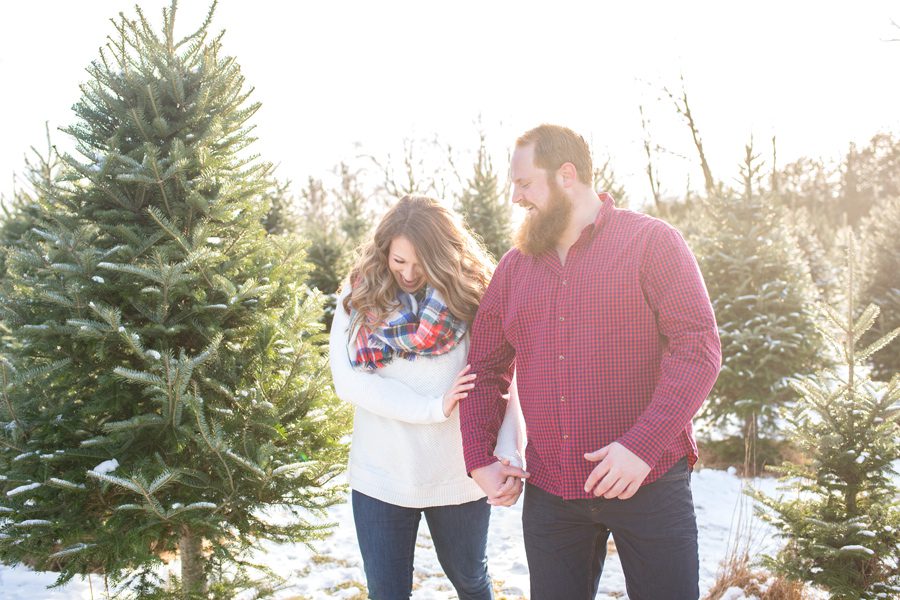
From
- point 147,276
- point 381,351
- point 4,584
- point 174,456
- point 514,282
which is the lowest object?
point 4,584

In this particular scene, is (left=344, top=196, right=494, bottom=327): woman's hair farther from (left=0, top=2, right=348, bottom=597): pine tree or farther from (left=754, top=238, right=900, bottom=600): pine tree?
(left=754, top=238, right=900, bottom=600): pine tree

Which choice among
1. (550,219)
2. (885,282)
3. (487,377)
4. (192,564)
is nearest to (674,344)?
(550,219)

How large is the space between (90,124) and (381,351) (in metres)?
2.13

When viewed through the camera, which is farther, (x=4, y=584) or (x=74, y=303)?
(x=4, y=584)

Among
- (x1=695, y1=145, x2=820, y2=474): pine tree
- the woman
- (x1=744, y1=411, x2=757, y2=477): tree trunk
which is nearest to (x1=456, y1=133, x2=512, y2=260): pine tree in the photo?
(x1=695, y1=145, x2=820, y2=474): pine tree

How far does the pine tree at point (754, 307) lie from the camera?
Answer: 6.91m

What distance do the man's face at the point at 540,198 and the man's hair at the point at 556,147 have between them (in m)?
0.02

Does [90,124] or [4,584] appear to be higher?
[90,124]

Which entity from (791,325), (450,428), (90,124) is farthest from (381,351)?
(791,325)

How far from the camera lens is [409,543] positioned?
2.48 meters

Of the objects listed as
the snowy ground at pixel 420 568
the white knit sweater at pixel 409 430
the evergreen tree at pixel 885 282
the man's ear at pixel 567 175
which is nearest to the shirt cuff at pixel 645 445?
the white knit sweater at pixel 409 430

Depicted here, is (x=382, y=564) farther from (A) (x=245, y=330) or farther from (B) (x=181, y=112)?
(B) (x=181, y=112)

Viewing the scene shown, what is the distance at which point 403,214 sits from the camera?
8.30 feet

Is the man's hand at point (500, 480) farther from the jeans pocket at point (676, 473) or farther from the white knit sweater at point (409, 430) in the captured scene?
the jeans pocket at point (676, 473)
